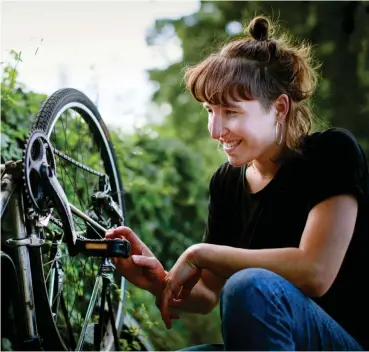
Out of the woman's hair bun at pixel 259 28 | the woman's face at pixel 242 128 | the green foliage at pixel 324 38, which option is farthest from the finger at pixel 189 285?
the green foliage at pixel 324 38

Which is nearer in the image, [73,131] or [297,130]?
[297,130]

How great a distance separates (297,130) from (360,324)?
1.30ft

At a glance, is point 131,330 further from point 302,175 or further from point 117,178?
point 302,175

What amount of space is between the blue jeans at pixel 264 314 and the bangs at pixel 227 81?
1.19 ft

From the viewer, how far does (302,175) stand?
1296 mm

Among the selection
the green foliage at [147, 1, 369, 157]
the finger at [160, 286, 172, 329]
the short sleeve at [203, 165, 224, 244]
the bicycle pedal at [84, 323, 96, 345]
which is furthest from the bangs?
the green foliage at [147, 1, 369, 157]

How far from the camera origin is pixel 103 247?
1.22 meters

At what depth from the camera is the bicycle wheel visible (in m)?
1.27

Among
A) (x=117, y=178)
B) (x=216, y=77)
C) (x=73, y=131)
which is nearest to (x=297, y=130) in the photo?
(x=216, y=77)

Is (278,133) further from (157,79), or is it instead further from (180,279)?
(157,79)

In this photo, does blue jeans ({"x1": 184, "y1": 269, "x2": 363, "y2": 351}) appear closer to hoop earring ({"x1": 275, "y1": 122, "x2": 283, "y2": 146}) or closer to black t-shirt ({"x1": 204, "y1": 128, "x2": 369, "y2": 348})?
black t-shirt ({"x1": 204, "y1": 128, "x2": 369, "y2": 348})

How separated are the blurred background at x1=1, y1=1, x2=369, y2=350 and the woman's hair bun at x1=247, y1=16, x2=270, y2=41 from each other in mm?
237

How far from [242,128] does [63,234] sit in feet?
1.33

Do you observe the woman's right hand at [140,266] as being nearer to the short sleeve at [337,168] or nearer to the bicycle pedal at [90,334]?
the bicycle pedal at [90,334]
